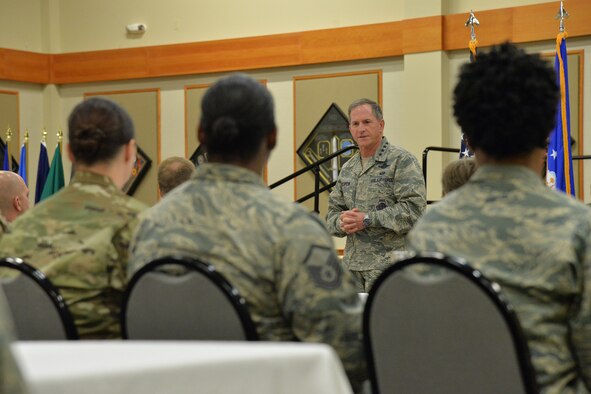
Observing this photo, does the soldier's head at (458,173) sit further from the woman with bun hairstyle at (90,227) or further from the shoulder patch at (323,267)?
the shoulder patch at (323,267)

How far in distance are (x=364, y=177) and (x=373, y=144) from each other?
211 millimetres

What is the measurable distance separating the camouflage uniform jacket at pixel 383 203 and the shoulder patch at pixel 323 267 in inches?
120

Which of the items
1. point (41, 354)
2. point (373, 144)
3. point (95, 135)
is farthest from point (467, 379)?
point (373, 144)

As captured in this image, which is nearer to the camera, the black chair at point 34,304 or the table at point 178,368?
the table at point 178,368

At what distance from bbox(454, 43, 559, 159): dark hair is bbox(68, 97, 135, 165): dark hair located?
997mm

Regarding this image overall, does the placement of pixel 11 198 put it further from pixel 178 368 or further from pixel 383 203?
pixel 178 368

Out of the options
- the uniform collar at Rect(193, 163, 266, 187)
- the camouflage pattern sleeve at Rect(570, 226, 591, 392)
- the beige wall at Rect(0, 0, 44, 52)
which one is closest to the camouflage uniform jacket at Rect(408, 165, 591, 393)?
the camouflage pattern sleeve at Rect(570, 226, 591, 392)

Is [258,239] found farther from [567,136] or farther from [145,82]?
[145,82]

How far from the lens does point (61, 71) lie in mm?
11273

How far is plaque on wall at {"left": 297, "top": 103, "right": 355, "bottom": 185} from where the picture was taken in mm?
9508

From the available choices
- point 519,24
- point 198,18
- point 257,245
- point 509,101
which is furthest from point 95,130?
point 198,18

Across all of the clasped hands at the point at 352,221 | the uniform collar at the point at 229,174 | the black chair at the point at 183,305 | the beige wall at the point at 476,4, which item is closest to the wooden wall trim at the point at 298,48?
the beige wall at the point at 476,4

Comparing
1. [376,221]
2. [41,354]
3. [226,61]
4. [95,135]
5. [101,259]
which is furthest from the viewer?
[226,61]

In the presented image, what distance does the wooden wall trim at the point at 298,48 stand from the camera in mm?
8445
